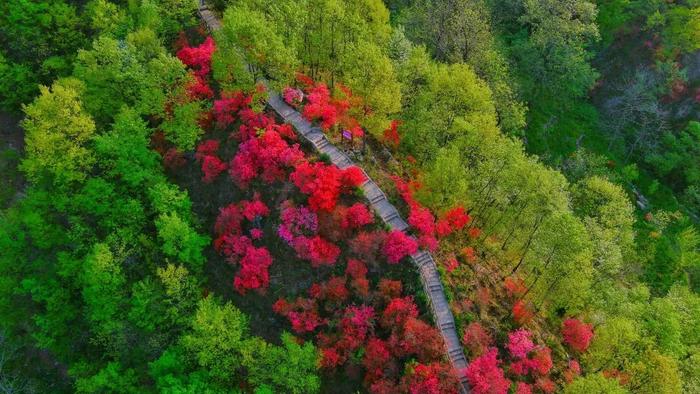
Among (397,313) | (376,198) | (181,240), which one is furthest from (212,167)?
(397,313)

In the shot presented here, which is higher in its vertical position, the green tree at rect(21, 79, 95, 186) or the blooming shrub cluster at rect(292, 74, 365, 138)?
the blooming shrub cluster at rect(292, 74, 365, 138)

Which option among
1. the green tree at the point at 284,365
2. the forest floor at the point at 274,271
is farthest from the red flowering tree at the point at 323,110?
the green tree at the point at 284,365

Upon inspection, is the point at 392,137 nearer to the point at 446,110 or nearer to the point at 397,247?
the point at 446,110

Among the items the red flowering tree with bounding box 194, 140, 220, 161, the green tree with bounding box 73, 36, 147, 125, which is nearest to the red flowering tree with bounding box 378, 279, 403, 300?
the red flowering tree with bounding box 194, 140, 220, 161

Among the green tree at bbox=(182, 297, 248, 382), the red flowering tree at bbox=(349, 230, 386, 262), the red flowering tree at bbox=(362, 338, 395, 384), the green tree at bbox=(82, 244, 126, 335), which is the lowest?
the green tree at bbox=(82, 244, 126, 335)

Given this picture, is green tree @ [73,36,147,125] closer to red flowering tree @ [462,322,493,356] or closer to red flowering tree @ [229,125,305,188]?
red flowering tree @ [229,125,305,188]

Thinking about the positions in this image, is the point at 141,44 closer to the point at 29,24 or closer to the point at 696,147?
the point at 29,24

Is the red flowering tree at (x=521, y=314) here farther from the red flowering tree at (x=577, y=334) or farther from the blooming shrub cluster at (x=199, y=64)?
the blooming shrub cluster at (x=199, y=64)
